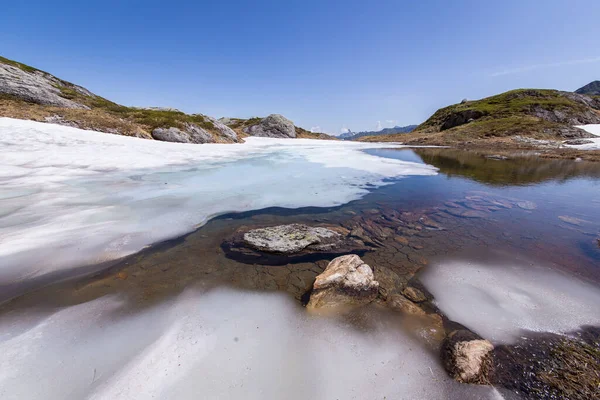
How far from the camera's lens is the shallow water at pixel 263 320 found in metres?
2.58

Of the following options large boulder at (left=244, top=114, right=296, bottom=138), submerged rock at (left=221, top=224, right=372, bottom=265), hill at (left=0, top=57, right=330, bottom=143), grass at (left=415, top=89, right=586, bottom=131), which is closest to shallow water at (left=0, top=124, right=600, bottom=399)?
submerged rock at (left=221, top=224, right=372, bottom=265)

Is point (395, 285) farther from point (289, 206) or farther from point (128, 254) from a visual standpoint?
point (128, 254)

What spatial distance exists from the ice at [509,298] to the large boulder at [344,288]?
4.15ft

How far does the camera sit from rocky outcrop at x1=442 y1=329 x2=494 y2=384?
106 inches

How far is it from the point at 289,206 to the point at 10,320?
6.75 m

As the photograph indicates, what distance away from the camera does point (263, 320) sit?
3555 mm

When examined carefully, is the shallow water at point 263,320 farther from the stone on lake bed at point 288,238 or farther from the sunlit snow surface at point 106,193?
the sunlit snow surface at point 106,193

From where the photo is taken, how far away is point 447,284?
4531 millimetres

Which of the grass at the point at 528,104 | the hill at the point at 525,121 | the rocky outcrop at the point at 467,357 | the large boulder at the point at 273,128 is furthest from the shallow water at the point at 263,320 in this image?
the grass at the point at 528,104

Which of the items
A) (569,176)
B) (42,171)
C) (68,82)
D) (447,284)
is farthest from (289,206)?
(68,82)

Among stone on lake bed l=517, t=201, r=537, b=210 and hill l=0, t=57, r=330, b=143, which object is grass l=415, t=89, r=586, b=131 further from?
hill l=0, t=57, r=330, b=143

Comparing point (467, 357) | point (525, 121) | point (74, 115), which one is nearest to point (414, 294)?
point (467, 357)

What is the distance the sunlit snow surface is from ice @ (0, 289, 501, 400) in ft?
6.80

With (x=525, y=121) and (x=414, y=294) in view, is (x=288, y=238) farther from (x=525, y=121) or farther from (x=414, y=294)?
(x=525, y=121)
